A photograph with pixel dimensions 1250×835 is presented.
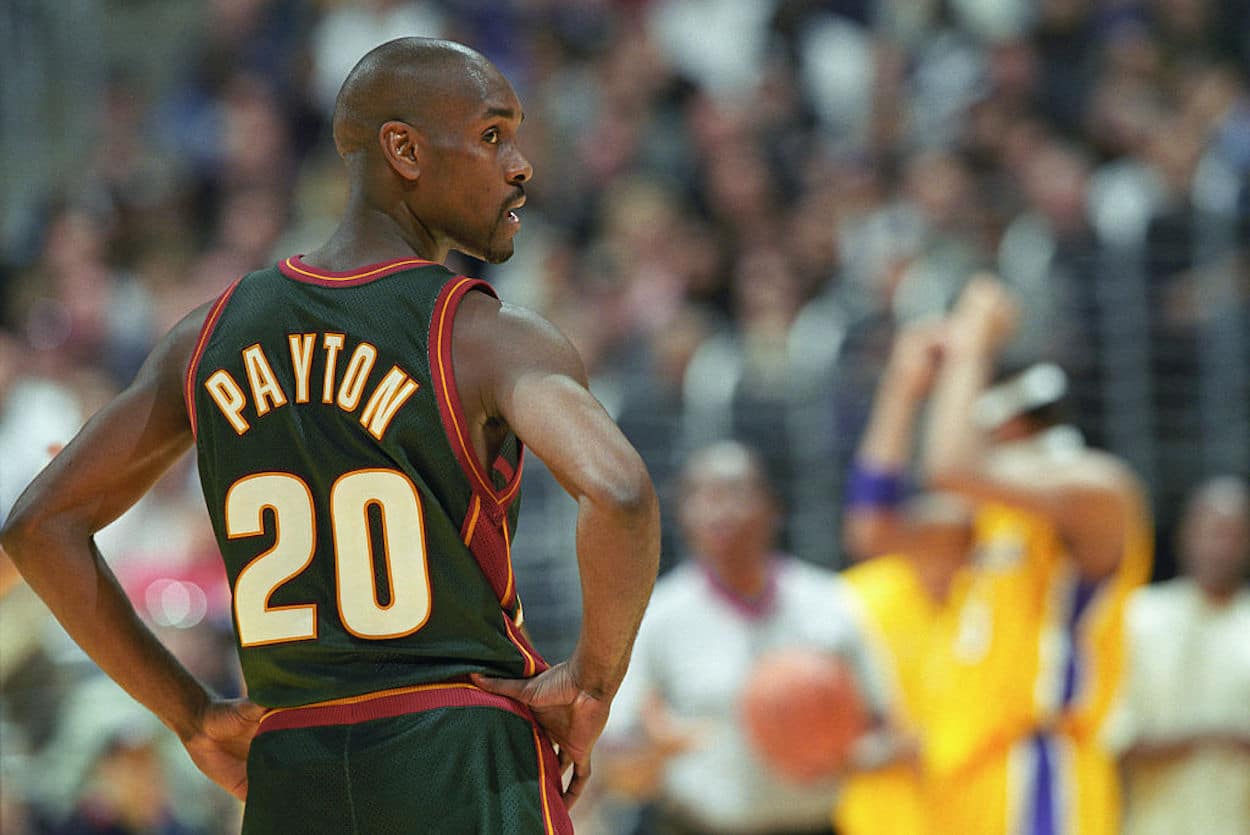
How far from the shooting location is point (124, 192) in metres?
11.5

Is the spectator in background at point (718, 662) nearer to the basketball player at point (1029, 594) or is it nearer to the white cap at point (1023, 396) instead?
the basketball player at point (1029, 594)

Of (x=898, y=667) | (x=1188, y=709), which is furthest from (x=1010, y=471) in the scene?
(x=1188, y=709)

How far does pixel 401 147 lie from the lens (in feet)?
9.27

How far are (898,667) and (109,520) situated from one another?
4479 mm

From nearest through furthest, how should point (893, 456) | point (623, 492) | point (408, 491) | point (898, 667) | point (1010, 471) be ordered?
point (623, 492), point (408, 491), point (1010, 471), point (893, 456), point (898, 667)

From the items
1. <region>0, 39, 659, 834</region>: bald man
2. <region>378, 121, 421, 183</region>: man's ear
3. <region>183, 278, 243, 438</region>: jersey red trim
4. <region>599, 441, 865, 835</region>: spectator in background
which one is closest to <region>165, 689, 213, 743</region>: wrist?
<region>0, 39, 659, 834</region>: bald man

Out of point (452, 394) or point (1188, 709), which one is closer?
Answer: point (452, 394)

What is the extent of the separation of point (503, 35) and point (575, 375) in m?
10.3

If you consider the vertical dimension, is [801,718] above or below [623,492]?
below

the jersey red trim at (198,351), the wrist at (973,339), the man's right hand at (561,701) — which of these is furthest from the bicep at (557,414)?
the wrist at (973,339)

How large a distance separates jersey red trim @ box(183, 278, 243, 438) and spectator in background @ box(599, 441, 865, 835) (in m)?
3.66

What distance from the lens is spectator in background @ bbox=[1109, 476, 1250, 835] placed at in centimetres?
754

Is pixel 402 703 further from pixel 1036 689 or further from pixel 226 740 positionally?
pixel 1036 689

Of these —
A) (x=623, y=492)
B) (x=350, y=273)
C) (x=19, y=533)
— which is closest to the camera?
(x=623, y=492)
